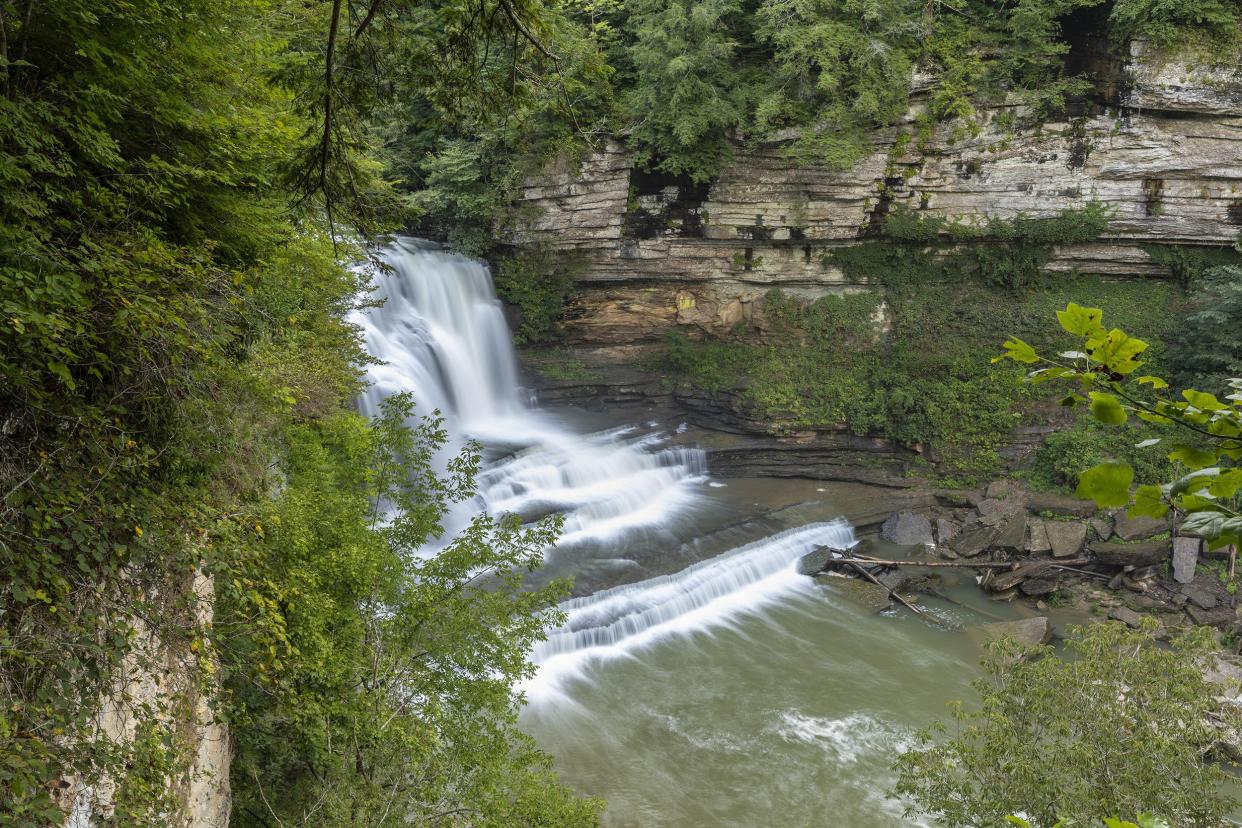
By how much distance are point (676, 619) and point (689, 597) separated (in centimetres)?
57

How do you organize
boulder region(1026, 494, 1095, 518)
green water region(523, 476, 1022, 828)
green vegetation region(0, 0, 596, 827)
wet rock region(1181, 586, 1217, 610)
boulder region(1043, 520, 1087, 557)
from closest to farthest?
green vegetation region(0, 0, 596, 827), green water region(523, 476, 1022, 828), wet rock region(1181, 586, 1217, 610), boulder region(1043, 520, 1087, 557), boulder region(1026, 494, 1095, 518)

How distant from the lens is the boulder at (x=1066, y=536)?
16438 millimetres

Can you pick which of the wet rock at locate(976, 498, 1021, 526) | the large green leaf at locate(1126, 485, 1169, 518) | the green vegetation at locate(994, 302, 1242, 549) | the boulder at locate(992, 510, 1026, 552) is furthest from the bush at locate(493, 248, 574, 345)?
the large green leaf at locate(1126, 485, 1169, 518)

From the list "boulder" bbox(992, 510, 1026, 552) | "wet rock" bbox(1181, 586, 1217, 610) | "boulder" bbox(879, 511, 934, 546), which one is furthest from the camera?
"boulder" bbox(879, 511, 934, 546)

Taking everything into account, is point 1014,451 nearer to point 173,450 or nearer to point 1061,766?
point 1061,766

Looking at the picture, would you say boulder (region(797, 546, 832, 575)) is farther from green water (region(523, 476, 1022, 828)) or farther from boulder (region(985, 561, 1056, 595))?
boulder (region(985, 561, 1056, 595))

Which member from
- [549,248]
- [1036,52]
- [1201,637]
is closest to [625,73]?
[549,248]

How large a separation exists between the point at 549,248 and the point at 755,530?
30.9 feet

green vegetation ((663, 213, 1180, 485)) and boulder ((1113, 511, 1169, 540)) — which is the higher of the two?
green vegetation ((663, 213, 1180, 485))

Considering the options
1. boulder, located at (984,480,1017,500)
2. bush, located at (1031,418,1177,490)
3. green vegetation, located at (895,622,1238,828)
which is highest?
green vegetation, located at (895,622,1238,828)

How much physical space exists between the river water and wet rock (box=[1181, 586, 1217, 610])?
11.4 ft

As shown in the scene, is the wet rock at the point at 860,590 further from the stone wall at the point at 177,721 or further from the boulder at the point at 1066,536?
the stone wall at the point at 177,721

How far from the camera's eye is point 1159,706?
7.36 meters

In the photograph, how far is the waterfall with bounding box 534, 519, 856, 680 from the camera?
13.4 metres
